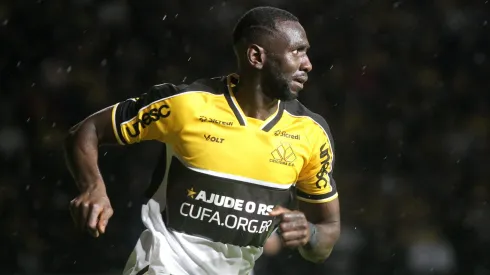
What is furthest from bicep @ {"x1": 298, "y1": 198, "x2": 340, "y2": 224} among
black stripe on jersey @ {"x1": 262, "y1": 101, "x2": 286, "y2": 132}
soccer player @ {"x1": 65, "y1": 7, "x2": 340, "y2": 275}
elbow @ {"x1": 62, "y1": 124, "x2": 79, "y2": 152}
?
elbow @ {"x1": 62, "y1": 124, "x2": 79, "y2": 152}

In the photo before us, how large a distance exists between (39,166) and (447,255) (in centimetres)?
290

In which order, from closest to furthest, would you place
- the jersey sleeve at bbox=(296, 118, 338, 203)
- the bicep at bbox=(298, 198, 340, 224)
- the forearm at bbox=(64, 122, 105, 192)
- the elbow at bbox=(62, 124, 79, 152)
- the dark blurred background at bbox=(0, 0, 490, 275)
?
the forearm at bbox=(64, 122, 105, 192) → the elbow at bbox=(62, 124, 79, 152) → the jersey sleeve at bbox=(296, 118, 338, 203) → the bicep at bbox=(298, 198, 340, 224) → the dark blurred background at bbox=(0, 0, 490, 275)

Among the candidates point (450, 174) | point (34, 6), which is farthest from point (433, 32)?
point (34, 6)

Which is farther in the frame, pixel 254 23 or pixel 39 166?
pixel 39 166

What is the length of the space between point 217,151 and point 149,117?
30 cm

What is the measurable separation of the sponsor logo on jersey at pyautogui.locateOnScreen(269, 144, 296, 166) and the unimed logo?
1.49 feet

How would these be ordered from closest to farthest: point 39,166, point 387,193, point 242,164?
point 242,164
point 39,166
point 387,193

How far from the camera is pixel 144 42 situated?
6.57 metres

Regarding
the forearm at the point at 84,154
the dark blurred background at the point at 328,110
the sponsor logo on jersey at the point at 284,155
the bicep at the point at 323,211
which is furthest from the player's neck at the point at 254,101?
A: the dark blurred background at the point at 328,110

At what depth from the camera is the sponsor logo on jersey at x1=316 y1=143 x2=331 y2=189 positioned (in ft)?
12.7

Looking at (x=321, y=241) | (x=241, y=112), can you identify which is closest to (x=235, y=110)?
(x=241, y=112)

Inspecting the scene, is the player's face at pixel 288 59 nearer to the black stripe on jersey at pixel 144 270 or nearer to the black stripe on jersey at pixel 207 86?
the black stripe on jersey at pixel 207 86

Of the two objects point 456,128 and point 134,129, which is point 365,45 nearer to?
point 456,128

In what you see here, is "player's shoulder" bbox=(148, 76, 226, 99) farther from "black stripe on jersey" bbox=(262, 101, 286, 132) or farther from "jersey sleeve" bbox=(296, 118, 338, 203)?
"jersey sleeve" bbox=(296, 118, 338, 203)
